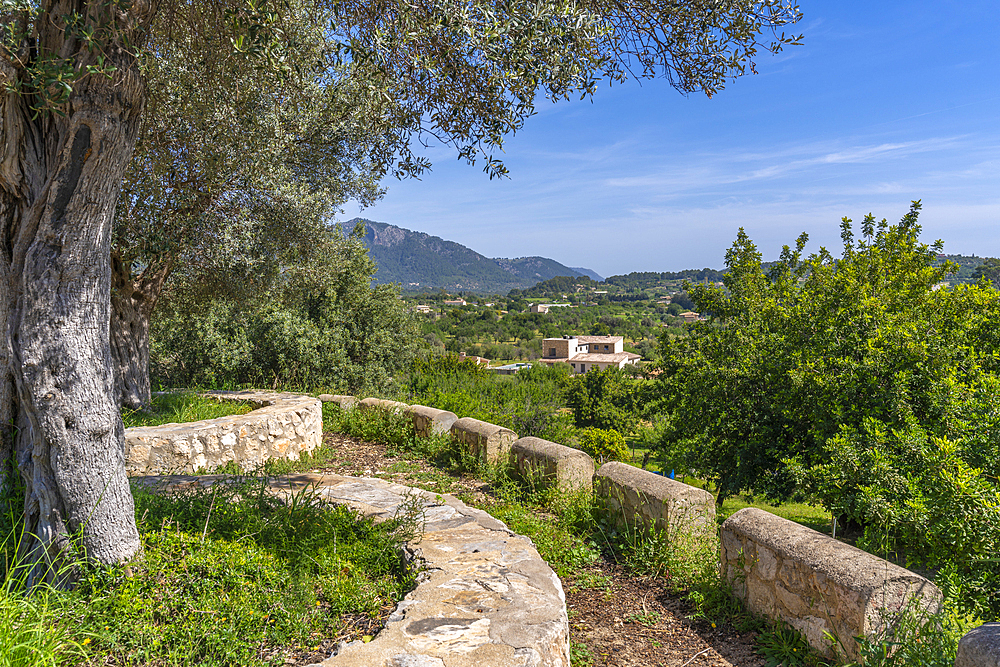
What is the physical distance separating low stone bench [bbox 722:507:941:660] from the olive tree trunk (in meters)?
3.45

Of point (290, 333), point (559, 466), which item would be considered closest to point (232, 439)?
point (559, 466)

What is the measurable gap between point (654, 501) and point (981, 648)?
2.36 m

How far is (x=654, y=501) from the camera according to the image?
418 centimetres

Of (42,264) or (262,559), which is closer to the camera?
(42,264)

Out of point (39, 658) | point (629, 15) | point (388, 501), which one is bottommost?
point (388, 501)

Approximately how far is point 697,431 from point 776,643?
8.59m

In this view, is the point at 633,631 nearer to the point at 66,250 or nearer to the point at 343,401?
the point at 66,250

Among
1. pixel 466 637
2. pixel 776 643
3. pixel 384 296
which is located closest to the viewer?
pixel 466 637

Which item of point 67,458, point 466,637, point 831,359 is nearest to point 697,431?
point 831,359

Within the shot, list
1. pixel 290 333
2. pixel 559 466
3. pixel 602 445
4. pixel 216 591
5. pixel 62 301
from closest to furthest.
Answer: pixel 62 301
pixel 216 591
pixel 559 466
pixel 290 333
pixel 602 445

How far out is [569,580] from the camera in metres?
3.98

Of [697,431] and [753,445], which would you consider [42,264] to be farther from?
[697,431]

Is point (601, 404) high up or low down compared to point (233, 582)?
down

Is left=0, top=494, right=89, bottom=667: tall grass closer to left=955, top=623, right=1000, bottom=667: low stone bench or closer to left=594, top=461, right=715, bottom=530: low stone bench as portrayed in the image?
left=955, top=623, right=1000, bottom=667: low stone bench
